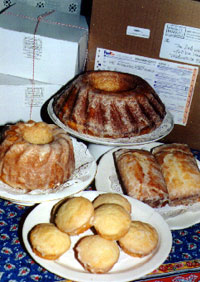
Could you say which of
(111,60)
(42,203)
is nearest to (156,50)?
(111,60)

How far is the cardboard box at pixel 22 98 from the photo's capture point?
130 cm

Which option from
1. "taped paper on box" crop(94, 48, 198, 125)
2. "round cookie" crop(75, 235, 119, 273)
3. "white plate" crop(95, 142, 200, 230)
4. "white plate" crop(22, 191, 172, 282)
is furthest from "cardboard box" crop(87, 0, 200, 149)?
"round cookie" crop(75, 235, 119, 273)

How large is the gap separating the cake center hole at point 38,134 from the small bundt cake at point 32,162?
0.03 meters

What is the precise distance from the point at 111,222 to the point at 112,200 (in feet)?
0.29

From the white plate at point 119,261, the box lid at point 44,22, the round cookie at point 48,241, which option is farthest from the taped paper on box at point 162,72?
the round cookie at point 48,241

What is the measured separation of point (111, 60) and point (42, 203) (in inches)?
25.6

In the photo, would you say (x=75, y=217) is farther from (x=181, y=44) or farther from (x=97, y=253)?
(x=181, y=44)

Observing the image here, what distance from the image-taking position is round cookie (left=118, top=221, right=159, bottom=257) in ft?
2.68

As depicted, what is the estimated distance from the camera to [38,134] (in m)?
1.05

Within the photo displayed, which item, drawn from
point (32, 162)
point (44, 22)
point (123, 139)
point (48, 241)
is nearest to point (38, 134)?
point (32, 162)

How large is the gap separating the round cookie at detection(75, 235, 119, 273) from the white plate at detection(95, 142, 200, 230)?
0.24 meters

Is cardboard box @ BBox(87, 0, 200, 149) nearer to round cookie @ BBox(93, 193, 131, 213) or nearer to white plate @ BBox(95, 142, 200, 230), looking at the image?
white plate @ BBox(95, 142, 200, 230)

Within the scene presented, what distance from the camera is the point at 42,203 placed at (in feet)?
3.02

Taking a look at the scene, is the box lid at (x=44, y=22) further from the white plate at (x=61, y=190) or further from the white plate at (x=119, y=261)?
the white plate at (x=119, y=261)
